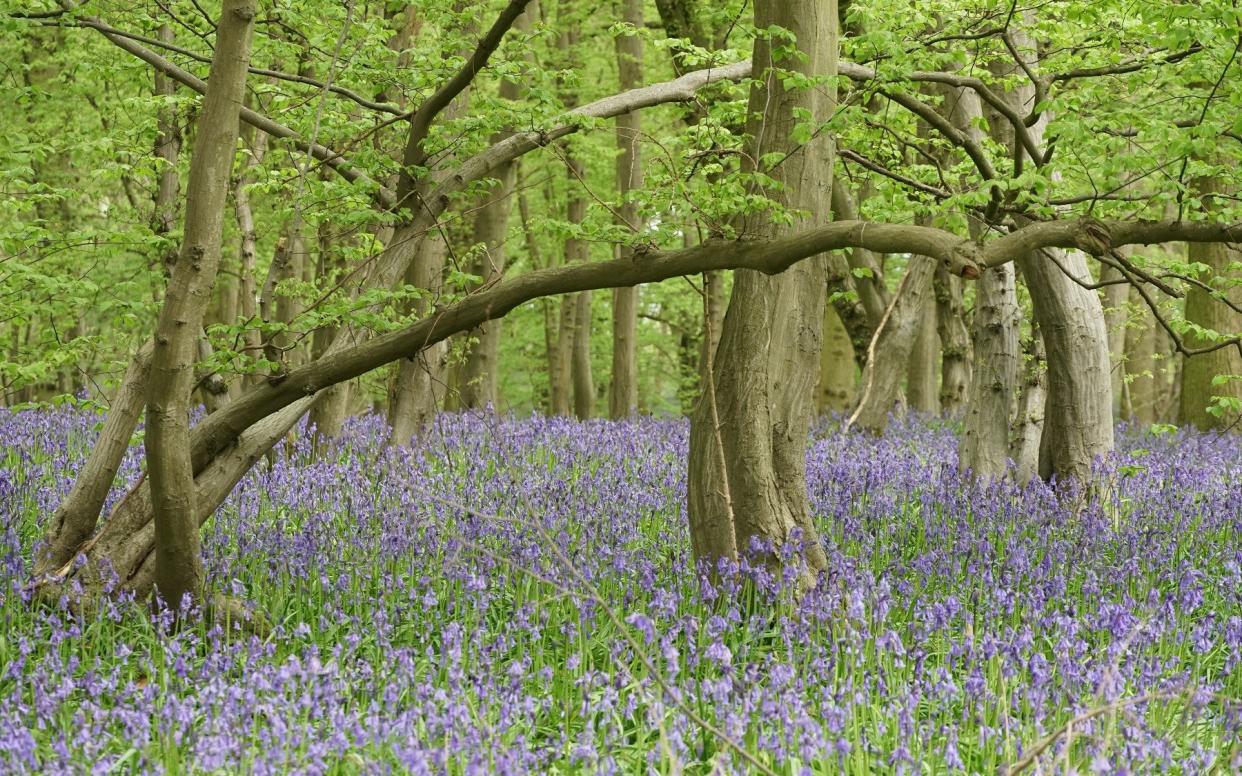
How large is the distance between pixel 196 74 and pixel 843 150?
4.48 metres

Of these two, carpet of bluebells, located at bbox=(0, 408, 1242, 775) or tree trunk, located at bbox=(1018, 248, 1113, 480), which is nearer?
carpet of bluebells, located at bbox=(0, 408, 1242, 775)

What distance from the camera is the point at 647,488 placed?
28.6ft

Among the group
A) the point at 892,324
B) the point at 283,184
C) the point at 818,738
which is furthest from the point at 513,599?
the point at 892,324

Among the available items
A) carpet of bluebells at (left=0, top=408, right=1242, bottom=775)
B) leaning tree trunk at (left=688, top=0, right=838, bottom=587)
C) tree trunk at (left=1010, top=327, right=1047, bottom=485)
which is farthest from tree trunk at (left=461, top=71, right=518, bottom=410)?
leaning tree trunk at (left=688, top=0, right=838, bottom=587)

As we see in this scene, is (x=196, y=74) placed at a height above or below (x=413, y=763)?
above

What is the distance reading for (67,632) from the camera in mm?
4602

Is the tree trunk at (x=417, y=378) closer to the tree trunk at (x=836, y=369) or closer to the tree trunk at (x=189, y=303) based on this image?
the tree trunk at (x=189, y=303)

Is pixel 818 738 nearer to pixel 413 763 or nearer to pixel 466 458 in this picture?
pixel 413 763

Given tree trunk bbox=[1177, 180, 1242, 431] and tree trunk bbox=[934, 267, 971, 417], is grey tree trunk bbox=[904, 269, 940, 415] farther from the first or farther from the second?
tree trunk bbox=[1177, 180, 1242, 431]

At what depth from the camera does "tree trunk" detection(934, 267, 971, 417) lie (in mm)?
14727

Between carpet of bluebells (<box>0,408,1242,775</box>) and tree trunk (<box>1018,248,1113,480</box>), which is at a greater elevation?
tree trunk (<box>1018,248,1113,480</box>)

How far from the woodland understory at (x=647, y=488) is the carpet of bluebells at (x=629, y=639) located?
4 centimetres

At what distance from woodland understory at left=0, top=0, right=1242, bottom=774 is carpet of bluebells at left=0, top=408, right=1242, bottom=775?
0.12 feet

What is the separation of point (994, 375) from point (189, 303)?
21.7ft
